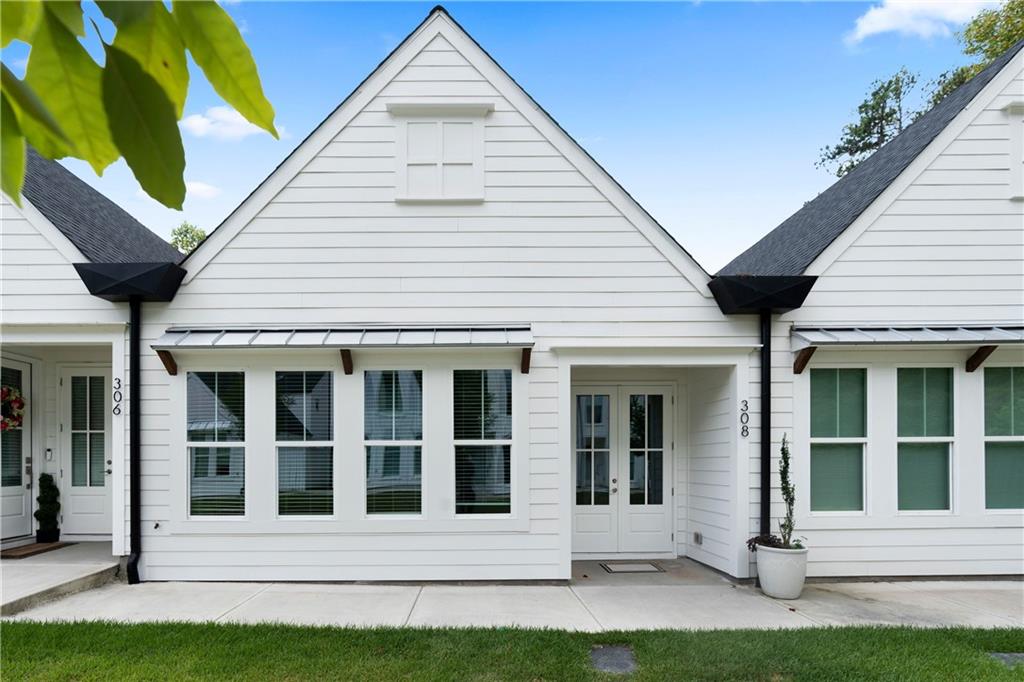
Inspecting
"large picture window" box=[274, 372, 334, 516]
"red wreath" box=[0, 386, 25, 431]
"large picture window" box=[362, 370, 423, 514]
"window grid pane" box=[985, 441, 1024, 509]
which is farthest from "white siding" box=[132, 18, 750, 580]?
"window grid pane" box=[985, 441, 1024, 509]

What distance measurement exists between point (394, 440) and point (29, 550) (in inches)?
196

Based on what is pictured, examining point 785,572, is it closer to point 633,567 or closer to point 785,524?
point 785,524

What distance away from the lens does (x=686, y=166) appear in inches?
654

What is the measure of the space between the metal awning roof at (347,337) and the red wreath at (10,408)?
2915 millimetres

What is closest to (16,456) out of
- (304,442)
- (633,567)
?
(304,442)

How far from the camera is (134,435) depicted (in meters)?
7.08

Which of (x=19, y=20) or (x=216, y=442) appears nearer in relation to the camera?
(x=19, y=20)

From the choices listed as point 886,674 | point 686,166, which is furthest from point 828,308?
point 686,166

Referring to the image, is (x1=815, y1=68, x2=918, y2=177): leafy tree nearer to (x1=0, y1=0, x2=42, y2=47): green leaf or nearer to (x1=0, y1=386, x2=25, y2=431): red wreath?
(x1=0, y1=386, x2=25, y2=431): red wreath

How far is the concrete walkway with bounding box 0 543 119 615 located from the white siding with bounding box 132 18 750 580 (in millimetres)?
1545

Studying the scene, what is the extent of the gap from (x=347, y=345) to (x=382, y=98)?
116 inches

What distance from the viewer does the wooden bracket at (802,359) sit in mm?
7068

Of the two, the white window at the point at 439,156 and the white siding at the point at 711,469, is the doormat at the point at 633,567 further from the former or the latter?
the white window at the point at 439,156

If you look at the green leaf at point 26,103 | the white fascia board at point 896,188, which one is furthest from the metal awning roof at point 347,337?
the green leaf at point 26,103
